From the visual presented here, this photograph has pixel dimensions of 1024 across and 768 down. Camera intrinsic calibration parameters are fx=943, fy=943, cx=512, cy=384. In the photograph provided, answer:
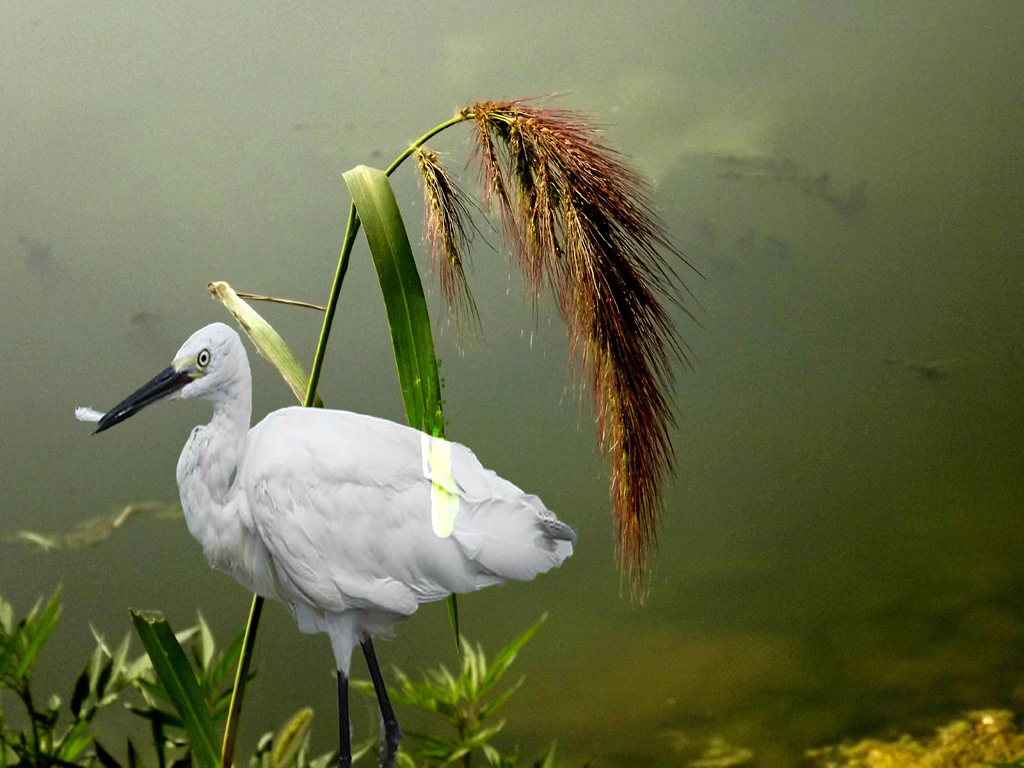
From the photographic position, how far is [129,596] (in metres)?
1.86

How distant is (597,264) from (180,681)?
0.61 meters

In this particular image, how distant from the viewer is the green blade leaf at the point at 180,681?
37.9 inches

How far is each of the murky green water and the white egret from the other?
0.89 metres

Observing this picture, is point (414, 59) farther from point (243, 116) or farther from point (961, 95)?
point (961, 95)

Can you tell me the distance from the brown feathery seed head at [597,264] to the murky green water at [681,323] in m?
0.92

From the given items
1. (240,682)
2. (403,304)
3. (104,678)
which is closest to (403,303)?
(403,304)

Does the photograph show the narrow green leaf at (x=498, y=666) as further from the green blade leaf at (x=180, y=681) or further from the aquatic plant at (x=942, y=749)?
the aquatic plant at (x=942, y=749)

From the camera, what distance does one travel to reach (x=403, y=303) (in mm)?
857

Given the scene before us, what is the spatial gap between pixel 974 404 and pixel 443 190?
5.49 feet

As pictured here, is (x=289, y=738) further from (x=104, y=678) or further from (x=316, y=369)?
(x=316, y=369)

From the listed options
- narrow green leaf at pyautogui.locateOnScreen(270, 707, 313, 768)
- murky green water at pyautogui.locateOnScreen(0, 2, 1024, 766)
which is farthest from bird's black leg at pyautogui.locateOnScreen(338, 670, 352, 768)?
murky green water at pyautogui.locateOnScreen(0, 2, 1024, 766)

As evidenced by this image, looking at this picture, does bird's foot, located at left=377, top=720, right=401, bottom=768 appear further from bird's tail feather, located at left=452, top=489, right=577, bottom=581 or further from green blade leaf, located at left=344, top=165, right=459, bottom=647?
green blade leaf, located at left=344, top=165, right=459, bottom=647

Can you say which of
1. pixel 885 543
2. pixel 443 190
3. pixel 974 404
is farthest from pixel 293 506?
pixel 974 404

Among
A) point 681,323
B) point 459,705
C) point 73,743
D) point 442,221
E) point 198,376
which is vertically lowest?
point 73,743
